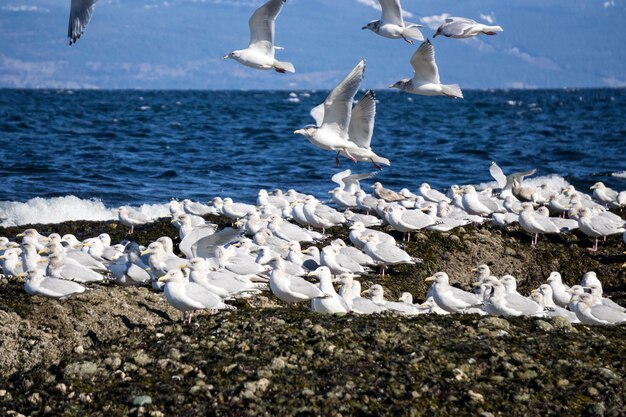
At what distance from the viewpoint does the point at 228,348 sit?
29.5 ft

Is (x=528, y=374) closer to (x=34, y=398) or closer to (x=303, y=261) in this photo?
(x=34, y=398)

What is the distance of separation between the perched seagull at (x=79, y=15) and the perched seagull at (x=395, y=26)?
13.8 ft

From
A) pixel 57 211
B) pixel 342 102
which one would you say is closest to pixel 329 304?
pixel 342 102

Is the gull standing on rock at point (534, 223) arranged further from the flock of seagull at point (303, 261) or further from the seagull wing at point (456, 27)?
the seagull wing at point (456, 27)

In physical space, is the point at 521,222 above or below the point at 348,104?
below

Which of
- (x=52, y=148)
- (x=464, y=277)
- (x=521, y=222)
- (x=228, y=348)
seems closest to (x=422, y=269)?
(x=464, y=277)

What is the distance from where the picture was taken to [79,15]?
13625mm

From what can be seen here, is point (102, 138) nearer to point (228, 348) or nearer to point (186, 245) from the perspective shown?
point (186, 245)

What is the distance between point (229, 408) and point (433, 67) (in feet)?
28.1

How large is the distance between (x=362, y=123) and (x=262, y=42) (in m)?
2.37

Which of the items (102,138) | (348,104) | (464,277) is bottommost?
(102,138)

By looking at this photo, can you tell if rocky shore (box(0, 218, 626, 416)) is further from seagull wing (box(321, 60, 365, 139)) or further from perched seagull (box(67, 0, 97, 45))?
perched seagull (box(67, 0, 97, 45))

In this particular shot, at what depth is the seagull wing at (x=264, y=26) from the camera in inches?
605

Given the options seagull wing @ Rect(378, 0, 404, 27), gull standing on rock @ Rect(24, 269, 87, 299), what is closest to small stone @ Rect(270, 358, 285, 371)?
gull standing on rock @ Rect(24, 269, 87, 299)
